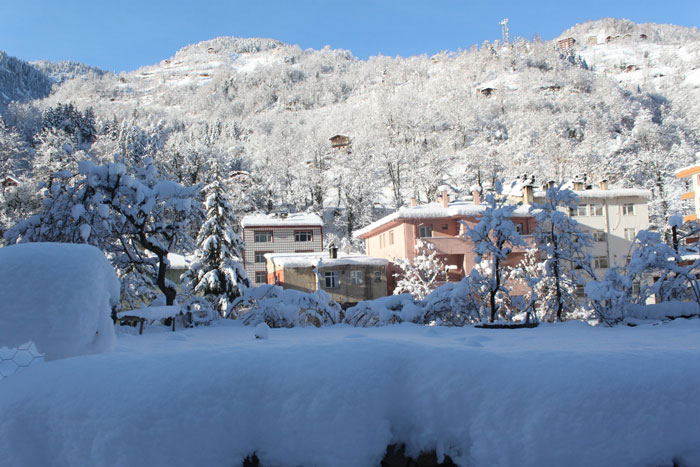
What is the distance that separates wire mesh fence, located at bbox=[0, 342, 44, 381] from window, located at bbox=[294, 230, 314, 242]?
110ft

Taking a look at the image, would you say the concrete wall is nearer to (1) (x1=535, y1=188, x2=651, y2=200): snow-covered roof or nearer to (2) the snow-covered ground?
(1) (x1=535, y1=188, x2=651, y2=200): snow-covered roof

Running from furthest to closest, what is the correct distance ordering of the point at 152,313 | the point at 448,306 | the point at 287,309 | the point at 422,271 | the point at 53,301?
the point at 422,271, the point at 287,309, the point at 448,306, the point at 152,313, the point at 53,301

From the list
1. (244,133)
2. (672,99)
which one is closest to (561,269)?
(244,133)

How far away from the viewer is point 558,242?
8.76 meters

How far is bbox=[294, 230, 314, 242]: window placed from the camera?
36812mm

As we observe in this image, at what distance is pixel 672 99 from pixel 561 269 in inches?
3728

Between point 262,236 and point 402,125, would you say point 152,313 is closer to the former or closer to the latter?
point 262,236

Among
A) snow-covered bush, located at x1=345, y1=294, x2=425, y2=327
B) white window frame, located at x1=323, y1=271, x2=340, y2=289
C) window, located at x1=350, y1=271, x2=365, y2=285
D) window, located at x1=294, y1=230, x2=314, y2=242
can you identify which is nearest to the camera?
snow-covered bush, located at x1=345, y1=294, x2=425, y2=327

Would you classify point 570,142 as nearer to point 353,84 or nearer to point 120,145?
point 120,145

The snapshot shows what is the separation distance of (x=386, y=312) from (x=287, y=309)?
5.43ft

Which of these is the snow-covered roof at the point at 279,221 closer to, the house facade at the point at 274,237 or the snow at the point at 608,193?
the house facade at the point at 274,237

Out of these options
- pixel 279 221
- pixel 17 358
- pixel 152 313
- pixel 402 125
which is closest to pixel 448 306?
pixel 152 313

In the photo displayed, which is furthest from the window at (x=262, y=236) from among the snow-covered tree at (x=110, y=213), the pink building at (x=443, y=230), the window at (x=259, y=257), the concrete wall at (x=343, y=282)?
the snow-covered tree at (x=110, y=213)

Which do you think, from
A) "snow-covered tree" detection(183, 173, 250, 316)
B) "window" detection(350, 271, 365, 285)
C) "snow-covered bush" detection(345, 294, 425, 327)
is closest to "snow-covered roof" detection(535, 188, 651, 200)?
"window" detection(350, 271, 365, 285)
